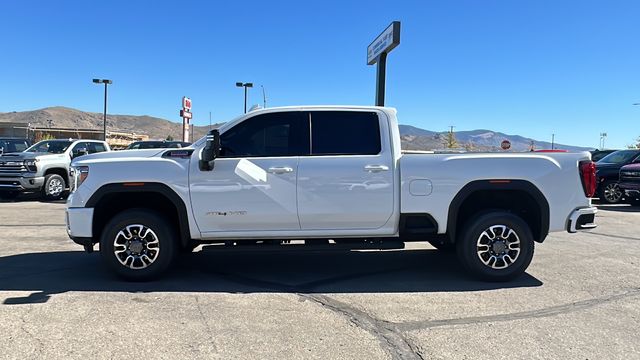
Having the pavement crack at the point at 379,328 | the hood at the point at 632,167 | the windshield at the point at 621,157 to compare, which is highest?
the windshield at the point at 621,157

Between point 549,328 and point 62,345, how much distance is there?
405cm

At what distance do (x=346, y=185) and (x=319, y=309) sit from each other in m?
1.44

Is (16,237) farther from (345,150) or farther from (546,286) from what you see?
(546,286)

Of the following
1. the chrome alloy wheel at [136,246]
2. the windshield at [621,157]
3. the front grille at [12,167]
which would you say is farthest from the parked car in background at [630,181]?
the front grille at [12,167]

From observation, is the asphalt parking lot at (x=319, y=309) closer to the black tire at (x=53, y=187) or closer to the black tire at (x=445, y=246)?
the black tire at (x=445, y=246)

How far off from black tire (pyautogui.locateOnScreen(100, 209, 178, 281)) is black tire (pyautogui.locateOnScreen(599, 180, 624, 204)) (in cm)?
1467

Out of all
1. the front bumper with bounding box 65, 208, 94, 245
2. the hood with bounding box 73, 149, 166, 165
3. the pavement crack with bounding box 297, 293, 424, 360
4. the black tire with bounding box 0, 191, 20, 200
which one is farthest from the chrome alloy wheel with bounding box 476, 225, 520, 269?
the black tire with bounding box 0, 191, 20, 200

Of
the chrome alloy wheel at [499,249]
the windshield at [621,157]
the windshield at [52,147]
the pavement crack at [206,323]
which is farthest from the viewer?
the windshield at [621,157]

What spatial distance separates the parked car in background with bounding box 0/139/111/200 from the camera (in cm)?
1388

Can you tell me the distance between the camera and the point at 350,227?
18.8 feet

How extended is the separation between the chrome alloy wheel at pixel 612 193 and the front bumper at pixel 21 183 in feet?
55.6

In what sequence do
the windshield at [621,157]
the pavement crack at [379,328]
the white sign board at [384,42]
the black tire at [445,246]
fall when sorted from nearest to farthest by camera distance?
the pavement crack at [379,328] → the black tire at [445,246] → the windshield at [621,157] → the white sign board at [384,42]

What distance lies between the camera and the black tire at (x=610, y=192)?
15.7 m

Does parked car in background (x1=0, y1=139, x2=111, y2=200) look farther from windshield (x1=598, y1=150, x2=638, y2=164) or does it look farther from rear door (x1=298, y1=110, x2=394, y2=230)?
windshield (x1=598, y1=150, x2=638, y2=164)
